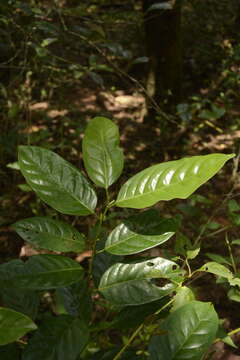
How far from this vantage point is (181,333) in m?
0.61

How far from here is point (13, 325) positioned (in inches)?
20.8

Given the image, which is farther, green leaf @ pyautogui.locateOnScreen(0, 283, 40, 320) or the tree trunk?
the tree trunk

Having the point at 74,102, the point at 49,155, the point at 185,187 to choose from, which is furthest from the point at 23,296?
the point at 74,102

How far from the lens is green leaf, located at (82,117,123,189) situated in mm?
691

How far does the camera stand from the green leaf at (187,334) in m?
0.60

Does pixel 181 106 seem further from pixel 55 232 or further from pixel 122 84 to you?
pixel 55 232

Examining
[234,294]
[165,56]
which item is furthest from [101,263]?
[165,56]

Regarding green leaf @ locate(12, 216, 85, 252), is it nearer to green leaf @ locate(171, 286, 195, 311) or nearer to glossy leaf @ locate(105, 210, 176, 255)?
glossy leaf @ locate(105, 210, 176, 255)

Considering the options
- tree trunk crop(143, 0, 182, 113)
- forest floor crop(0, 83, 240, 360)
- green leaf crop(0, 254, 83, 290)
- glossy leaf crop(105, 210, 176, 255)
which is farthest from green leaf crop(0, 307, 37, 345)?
tree trunk crop(143, 0, 182, 113)

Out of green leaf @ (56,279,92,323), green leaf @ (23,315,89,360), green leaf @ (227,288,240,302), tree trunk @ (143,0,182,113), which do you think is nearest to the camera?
green leaf @ (23,315,89,360)

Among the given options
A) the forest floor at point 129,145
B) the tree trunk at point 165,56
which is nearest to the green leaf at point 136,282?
the forest floor at point 129,145

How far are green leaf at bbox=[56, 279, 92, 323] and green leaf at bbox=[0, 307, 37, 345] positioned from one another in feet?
0.71

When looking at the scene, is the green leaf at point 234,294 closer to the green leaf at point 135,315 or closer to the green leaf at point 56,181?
the green leaf at point 135,315

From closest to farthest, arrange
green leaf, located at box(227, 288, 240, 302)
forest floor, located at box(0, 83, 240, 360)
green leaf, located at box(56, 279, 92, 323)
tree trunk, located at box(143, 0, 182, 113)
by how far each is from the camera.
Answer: green leaf, located at box(56, 279, 92, 323)
green leaf, located at box(227, 288, 240, 302)
forest floor, located at box(0, 83, 240, 360)
tree trunk, located at box(143, 0, 182, 113)
